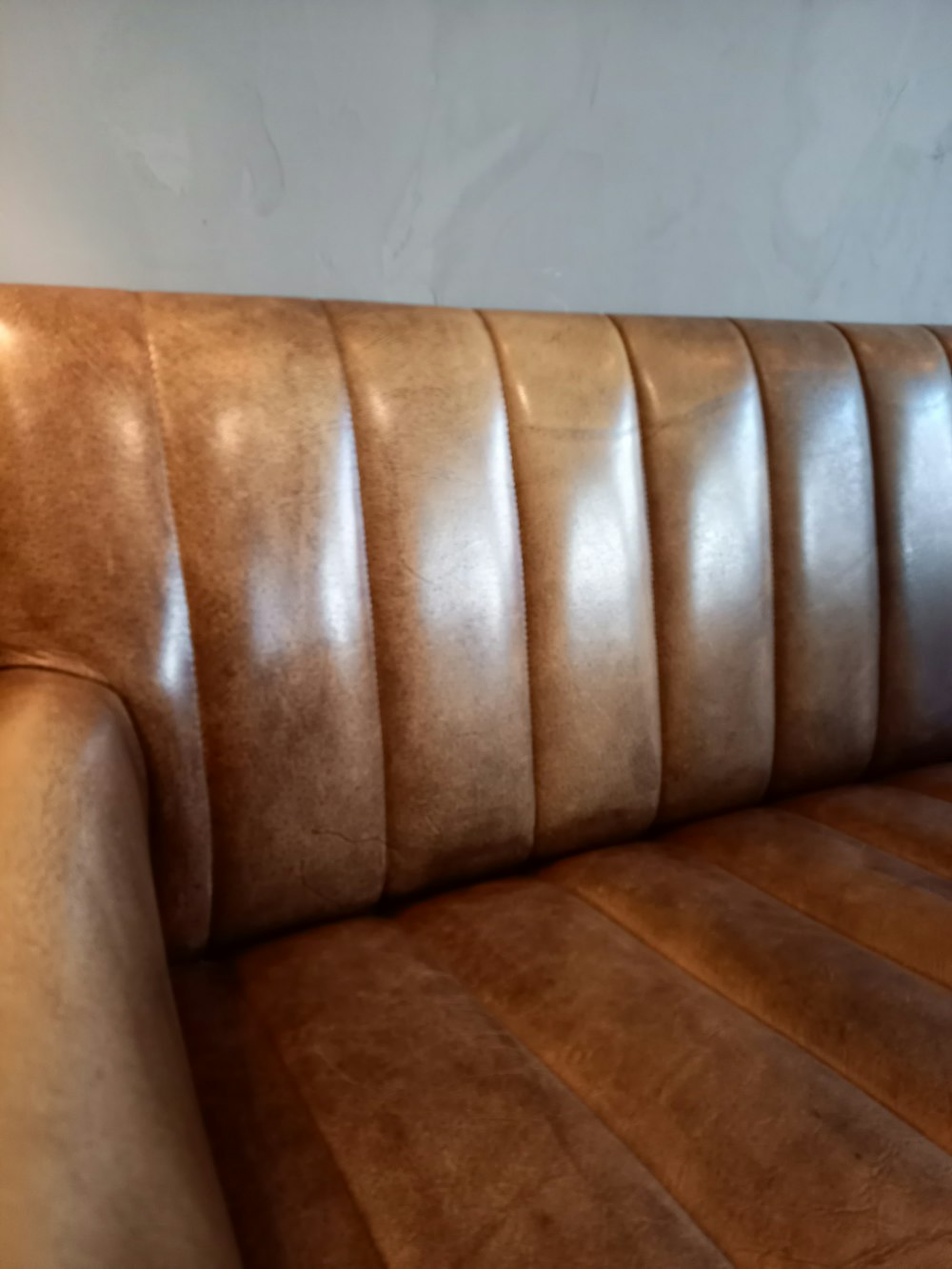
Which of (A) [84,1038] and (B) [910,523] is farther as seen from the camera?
(B) [910,523]

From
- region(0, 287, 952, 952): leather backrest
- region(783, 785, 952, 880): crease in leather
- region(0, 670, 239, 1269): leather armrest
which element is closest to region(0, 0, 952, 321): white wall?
region(0, 287, 952, 952): leather backrest

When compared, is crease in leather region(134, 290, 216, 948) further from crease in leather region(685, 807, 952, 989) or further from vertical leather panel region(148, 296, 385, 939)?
crease in leather region(685, 807, 952, 989)

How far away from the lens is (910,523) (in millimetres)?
1219

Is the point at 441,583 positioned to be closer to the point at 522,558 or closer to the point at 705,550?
the point at 522,558

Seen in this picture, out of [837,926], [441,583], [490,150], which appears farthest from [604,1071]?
[490,150]

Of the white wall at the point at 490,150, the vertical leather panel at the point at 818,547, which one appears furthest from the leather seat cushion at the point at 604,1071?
the white wall at the point at 490,150

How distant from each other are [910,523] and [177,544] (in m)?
0.93

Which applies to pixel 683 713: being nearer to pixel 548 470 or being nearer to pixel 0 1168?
pixel 548 470

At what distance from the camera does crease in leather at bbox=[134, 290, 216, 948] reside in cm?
81

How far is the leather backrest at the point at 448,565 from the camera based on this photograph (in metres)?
0.80

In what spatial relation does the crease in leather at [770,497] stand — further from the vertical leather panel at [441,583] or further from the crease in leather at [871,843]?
the vertical leather panel at [441,583]

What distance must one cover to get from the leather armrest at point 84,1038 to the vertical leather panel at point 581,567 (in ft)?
1.56

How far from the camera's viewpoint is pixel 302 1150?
0.61 meters

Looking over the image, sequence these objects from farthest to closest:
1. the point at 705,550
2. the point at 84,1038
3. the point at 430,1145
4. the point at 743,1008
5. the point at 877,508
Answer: the point at 877,508 → the point at 705,550 → the point at 743,1008 → the point at 430,1145 → the point at 84,1038
